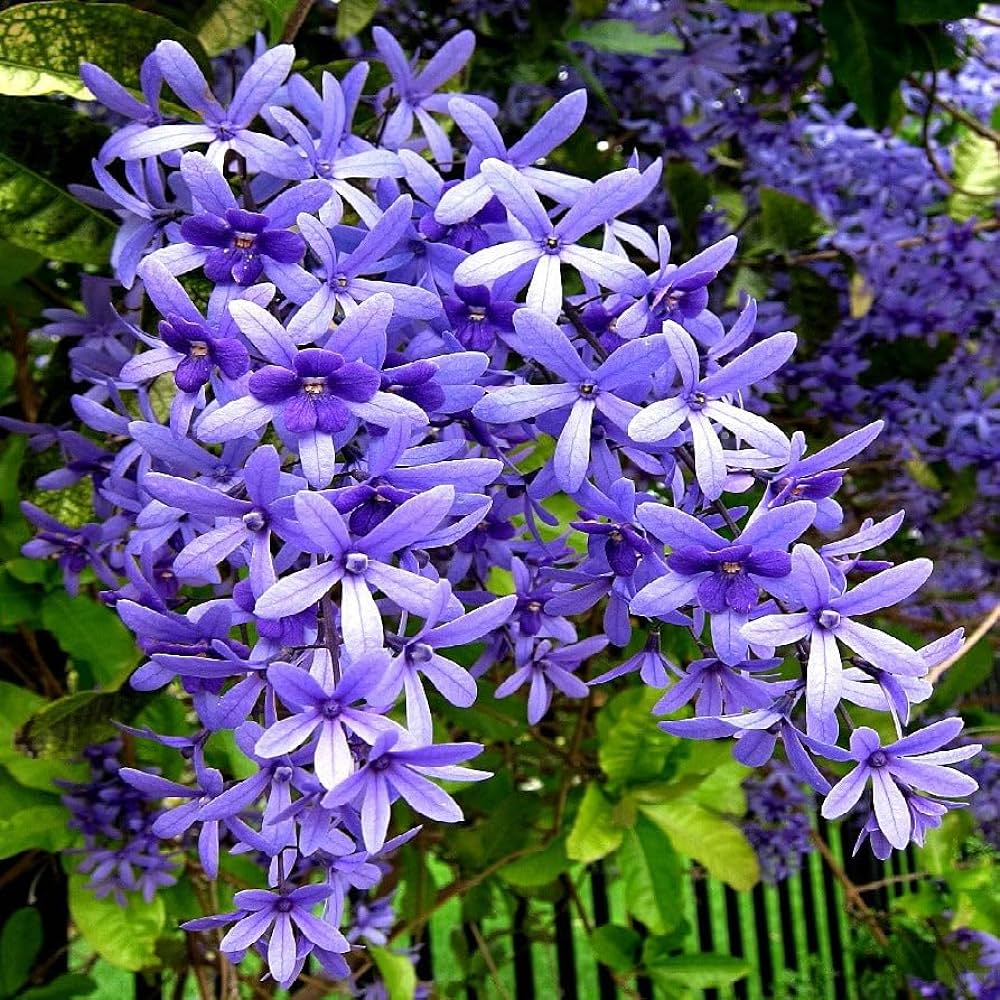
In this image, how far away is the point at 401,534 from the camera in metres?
0.43

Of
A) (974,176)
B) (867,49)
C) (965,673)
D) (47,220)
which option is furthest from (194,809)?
(974,176)

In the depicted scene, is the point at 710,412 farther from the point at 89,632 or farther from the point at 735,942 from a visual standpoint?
the point at 735,942

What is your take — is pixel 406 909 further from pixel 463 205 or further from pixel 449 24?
pixel 449 24

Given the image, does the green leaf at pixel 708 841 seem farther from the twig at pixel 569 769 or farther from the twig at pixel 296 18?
the twig at pixel 296 18

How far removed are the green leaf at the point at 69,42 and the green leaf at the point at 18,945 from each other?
2.78 feet

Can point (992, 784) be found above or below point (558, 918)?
above

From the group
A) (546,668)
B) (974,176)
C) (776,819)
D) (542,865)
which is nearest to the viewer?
(546,668)

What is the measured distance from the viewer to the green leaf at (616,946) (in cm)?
135

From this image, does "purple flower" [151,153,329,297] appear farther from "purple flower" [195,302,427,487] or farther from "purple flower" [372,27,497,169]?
"purple flower" [372,27,497,169]

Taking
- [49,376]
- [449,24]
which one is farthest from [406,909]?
[449,24]

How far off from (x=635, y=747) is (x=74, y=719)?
543 millimetres

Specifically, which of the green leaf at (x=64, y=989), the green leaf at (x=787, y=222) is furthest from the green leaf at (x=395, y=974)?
the green leaf at (x=787, y=222)

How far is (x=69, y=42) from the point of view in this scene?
2.25ft

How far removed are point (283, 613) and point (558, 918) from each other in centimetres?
189
